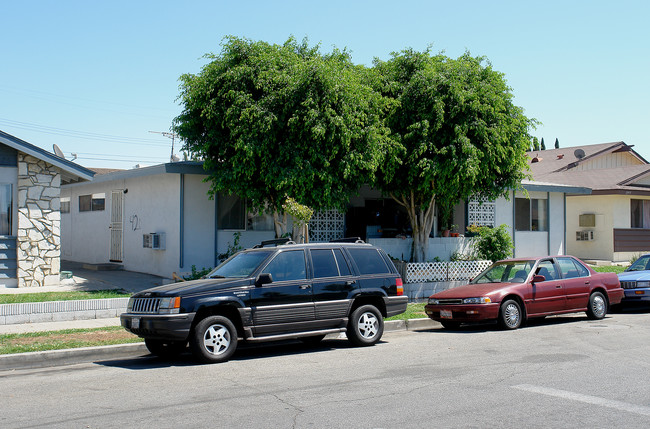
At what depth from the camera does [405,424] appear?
6.15 metres

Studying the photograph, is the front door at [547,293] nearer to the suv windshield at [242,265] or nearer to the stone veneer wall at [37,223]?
the suv windshield at [242,265]

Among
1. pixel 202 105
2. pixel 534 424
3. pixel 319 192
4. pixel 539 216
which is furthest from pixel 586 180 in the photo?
pixel 534 424

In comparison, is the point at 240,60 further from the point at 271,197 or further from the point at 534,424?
the point at 534,424

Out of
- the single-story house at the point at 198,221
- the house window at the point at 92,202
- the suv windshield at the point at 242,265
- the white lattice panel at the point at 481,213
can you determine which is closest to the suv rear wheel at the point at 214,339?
the suv windshield at the point at 242,265

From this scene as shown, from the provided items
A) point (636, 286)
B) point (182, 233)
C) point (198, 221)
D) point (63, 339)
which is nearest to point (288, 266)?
point (63, 339)

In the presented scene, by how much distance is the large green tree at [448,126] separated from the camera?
17.1m

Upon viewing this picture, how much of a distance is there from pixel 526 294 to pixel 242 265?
6.06m

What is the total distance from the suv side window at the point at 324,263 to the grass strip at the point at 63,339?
129 inches

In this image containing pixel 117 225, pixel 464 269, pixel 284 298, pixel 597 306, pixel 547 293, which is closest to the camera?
pixel 284 298

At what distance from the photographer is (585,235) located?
94.1 ft

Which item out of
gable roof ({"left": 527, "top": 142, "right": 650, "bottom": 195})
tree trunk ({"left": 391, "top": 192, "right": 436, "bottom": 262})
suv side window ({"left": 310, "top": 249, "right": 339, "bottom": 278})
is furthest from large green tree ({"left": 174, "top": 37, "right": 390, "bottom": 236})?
gable roof ({"left": 527, "top": 142, "right": 650, "bottom": 195})

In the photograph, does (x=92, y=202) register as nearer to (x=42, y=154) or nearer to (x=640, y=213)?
(x=42, y=154)

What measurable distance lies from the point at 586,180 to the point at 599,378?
2310 cm

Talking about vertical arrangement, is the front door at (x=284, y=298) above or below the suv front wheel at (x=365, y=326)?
above
